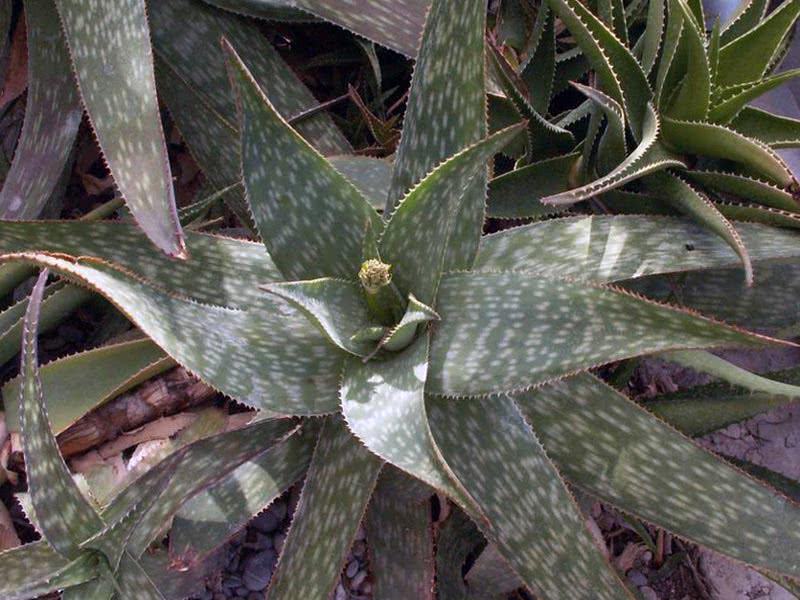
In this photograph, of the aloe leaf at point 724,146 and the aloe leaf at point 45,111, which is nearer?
the aloe leaf at point 724,146

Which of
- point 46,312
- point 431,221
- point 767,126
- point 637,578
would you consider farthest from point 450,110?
point 637,578

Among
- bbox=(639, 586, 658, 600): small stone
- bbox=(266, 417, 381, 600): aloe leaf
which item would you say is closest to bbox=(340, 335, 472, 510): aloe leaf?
bbox=(266, 417, 381, 600): aloe leaf

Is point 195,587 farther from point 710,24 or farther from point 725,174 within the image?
point 710,24

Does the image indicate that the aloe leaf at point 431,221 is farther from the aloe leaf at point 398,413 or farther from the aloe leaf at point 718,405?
the aloe leaf at point 718,405

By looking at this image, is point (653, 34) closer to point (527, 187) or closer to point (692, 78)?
point (692, 78)

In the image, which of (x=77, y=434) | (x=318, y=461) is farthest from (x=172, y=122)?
(x=318, y=461)

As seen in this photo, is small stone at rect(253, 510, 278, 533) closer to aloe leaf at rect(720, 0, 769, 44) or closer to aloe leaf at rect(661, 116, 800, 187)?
aloe leaf at rect(661, 116, 800, 187)

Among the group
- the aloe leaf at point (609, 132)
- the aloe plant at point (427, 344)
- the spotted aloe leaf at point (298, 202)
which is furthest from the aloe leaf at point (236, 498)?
the aloe leaf at point (609, 132)
